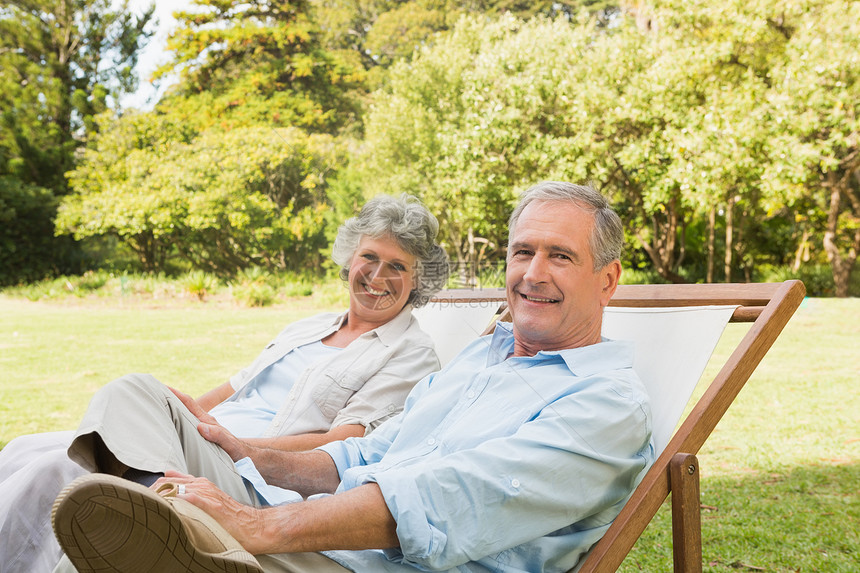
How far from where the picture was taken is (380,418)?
225cm

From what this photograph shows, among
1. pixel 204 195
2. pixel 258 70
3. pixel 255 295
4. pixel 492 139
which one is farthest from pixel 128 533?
pixel 258 70

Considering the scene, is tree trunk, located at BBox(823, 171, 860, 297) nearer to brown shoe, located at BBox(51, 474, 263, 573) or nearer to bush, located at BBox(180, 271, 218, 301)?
bush, located at BBox(180, 271, 218, 301)

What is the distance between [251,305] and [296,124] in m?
7.68

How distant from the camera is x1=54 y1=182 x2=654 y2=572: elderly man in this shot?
3.59 ft

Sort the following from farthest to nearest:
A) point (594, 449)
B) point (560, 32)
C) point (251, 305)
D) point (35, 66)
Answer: point (35, 66) < point (251, 305) < point (560, 32) < point (594, 449)

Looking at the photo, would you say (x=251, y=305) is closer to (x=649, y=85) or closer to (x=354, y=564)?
(x=649, y=85)

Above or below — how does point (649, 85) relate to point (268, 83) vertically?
below

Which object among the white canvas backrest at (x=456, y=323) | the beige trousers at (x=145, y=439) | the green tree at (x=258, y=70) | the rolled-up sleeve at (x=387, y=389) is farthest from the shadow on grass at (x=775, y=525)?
the green tree at (x=258, y=70)

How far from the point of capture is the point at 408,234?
250cm

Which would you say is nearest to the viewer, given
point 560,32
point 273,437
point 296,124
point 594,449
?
point 594,449

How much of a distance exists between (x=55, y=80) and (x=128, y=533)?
19.7 metres

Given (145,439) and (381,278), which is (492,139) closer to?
(381,278)

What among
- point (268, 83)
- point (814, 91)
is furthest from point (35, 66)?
point (814, 91)

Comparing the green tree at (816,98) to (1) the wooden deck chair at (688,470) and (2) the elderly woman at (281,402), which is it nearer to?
(2) the elderly woman at (281,402)
